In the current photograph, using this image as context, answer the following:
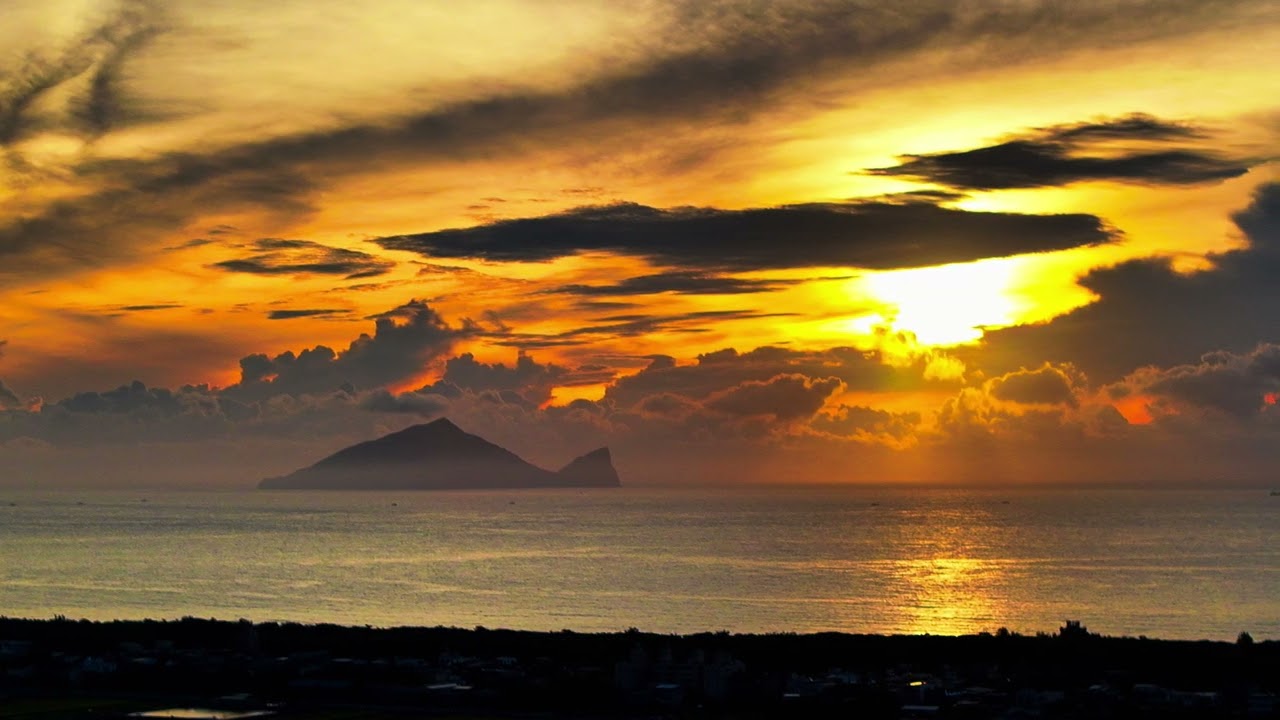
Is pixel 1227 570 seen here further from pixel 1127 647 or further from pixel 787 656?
pixel 787 656

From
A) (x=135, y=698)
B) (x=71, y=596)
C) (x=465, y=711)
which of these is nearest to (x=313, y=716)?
(x=465, y=711)

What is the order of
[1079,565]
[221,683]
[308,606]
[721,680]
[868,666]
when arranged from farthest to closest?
[1079,565]
[308,606]
[868,666]
[221,683]
[721,680]

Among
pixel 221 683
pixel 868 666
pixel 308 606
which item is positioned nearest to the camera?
pixel 221 683

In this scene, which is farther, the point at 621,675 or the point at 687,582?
the point at 687,582

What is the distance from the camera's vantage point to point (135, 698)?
5569cm

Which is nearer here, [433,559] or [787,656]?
[787,656]

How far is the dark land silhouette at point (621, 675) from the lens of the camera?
51.1m

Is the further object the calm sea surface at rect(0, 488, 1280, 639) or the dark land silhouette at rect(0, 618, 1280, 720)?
the calm sea surface at rect(0, 488, 1280, 639)

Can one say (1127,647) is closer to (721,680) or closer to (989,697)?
(989,697)

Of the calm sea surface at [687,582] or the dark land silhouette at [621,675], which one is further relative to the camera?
the calm sea surface at [687,582]

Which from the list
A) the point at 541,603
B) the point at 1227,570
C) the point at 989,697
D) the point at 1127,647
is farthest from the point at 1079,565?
the point at 989,697

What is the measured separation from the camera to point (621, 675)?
54.4 m

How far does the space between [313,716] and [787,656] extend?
2361cm

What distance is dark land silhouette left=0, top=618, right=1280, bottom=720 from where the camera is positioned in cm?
5106
